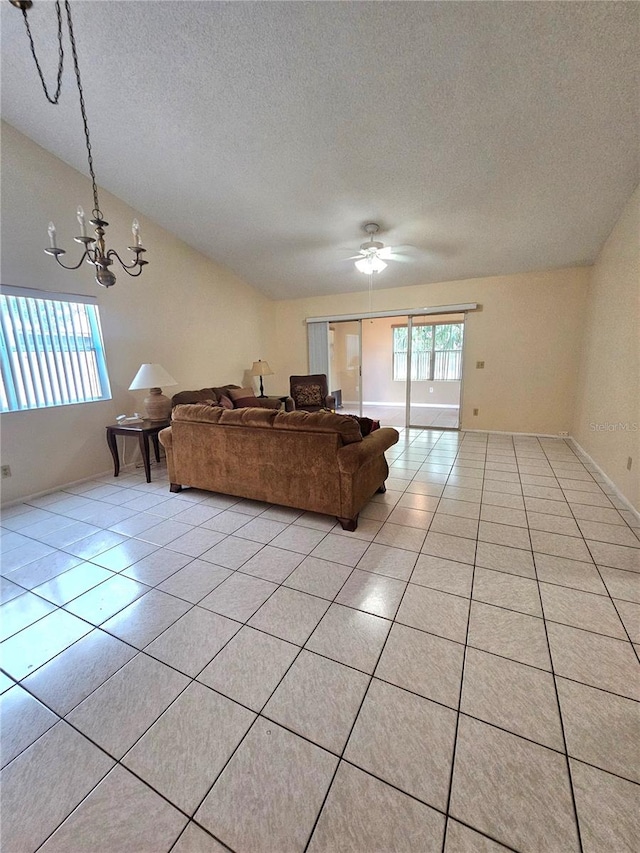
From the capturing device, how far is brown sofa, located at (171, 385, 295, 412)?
4.38 meters

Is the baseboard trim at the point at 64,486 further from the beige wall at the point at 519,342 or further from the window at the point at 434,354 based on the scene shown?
the window at the point at 434,354

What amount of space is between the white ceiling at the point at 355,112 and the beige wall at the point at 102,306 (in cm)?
21

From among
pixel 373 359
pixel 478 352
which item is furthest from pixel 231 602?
pixel 373 359

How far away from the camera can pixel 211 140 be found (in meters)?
2.89

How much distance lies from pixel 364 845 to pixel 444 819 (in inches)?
9.3

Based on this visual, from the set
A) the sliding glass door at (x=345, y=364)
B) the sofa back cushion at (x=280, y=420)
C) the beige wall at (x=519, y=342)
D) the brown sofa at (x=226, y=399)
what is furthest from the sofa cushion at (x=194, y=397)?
the beige wall at (x=519, y=342)

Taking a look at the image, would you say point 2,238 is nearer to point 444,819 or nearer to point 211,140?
point 211,140

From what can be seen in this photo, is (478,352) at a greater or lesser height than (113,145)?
lesser

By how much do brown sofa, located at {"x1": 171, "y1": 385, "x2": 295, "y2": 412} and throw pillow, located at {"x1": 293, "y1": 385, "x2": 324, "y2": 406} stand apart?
20 cm

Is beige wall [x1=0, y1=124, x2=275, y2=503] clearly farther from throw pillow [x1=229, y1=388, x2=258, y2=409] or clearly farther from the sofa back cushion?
the sofa back cushion

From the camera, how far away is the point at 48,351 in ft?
11.1

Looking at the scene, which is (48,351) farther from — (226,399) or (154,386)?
(226,399)

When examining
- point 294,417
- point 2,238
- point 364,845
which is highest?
point 2,238

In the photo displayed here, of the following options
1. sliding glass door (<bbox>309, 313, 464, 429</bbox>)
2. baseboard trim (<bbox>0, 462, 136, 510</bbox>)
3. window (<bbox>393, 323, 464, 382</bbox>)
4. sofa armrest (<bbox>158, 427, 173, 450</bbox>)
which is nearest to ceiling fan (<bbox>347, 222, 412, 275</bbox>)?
sliding glass door (<bbox>309, 313, 464, 429</bbox>)
